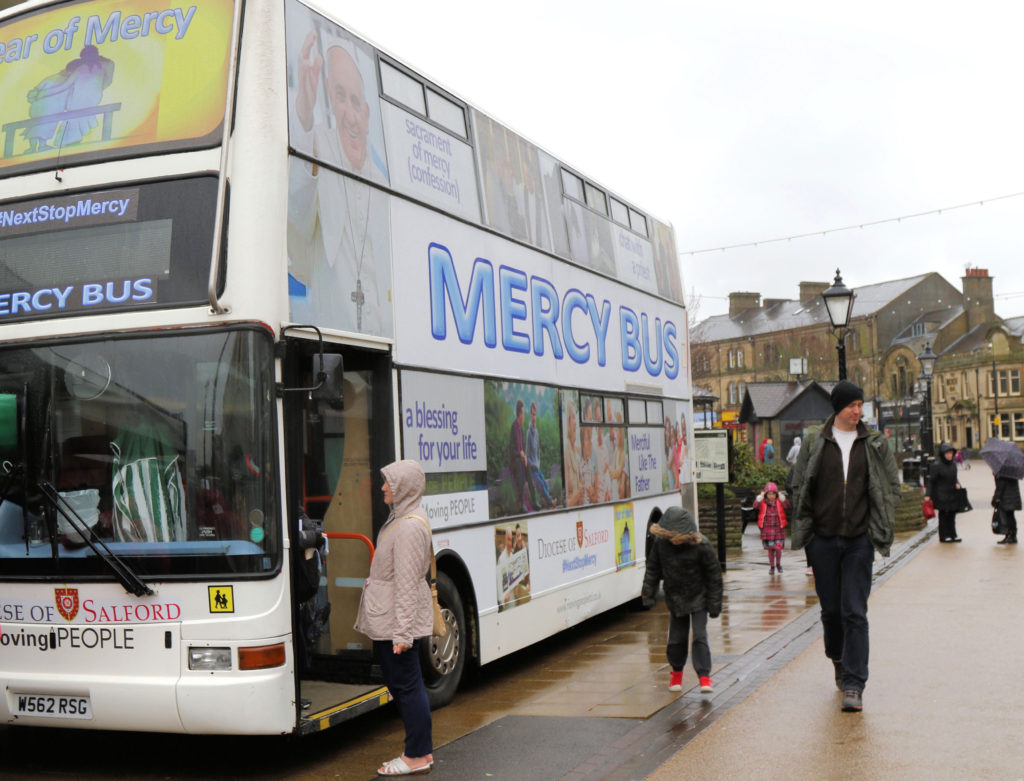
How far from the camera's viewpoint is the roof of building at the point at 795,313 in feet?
335

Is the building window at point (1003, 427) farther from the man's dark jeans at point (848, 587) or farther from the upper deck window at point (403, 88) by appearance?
the upper deck window at point (403, 88)

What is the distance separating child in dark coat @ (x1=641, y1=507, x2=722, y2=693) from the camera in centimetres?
861

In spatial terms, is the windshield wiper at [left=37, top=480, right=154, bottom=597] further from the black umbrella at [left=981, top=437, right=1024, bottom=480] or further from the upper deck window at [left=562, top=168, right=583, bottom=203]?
the black umbrella at [left=981, top=437, right=1024, bottom=480]

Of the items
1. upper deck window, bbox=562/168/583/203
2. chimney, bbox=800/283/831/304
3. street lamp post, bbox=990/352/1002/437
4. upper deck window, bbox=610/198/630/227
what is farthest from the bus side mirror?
chimney, bbox=800/283/831/304

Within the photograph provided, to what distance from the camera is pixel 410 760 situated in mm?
6719

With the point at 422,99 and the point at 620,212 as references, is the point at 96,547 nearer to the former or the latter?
Result: the point at 422,99

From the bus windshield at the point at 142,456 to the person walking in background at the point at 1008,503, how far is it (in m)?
16.2

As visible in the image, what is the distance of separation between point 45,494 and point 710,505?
53.8ft

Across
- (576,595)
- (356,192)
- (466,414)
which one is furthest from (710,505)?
(356,192)

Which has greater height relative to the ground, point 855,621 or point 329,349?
point 329,349

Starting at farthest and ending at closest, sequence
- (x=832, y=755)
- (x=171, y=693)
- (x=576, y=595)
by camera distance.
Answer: (x=576, y=595) → (x=832, y=755) → (x=171, y=693)

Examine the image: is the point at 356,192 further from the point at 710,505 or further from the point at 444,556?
the point at 710,505

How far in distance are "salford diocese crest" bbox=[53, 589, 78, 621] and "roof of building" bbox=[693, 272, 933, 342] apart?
92222mm

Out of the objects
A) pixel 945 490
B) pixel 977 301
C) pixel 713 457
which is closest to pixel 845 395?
pixel 713 457
